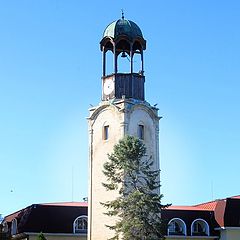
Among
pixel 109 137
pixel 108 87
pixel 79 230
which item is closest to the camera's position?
pixel 109 137

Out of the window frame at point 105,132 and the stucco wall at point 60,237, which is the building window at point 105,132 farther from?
the stucco wall at point 60,237

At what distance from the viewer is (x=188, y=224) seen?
170 feet

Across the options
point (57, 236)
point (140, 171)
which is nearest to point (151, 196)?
point (140, 171)

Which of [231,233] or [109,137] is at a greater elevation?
[109,137]

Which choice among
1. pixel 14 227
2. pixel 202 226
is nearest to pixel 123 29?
pixel 202 226

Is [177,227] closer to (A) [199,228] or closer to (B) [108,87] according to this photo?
(A) [199,228]

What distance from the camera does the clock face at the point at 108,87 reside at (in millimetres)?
47656

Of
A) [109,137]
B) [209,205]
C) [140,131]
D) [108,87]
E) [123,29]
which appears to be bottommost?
[209,205]

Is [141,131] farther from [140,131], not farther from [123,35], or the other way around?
[123,35]

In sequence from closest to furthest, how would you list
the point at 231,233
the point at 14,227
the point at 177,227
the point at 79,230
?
the point at 79,230, the point at 231,233, the point at 177,227, the point at 14,227

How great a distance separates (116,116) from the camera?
4672 centimetres

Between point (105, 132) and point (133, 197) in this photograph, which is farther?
point (105, 132)

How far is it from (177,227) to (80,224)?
26.2ft

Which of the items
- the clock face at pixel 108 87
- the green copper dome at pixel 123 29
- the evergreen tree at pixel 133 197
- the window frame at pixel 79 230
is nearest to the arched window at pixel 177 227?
the window frame at pixel 79 230
